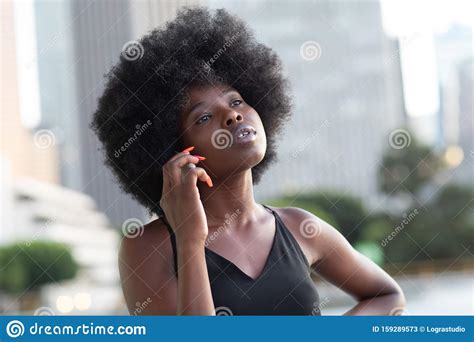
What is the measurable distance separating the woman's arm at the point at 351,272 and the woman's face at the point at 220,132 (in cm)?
17

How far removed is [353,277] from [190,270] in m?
0.41

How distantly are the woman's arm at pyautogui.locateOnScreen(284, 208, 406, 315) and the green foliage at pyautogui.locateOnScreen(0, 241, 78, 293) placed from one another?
4184mm

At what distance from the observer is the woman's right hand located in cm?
115

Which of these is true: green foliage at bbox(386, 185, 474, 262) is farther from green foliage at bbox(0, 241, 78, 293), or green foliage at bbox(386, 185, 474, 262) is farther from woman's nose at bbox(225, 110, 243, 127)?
woman's nose at bbox(225, 110, 243, 127)

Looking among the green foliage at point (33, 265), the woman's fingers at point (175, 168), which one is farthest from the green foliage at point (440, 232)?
the woman's fingers at point (175, 168)

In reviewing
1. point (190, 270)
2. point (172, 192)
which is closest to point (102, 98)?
point (172, 192)

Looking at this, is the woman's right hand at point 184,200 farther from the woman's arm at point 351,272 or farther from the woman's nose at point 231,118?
the woman's arm at point 351,272

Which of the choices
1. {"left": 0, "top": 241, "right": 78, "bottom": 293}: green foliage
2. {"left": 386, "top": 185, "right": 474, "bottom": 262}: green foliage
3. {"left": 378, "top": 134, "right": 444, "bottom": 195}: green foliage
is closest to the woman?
{"left": 0, "top": 241, "right": 78, "bottom": 293}: green foliage

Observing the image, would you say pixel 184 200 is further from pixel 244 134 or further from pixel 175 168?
pixel 244 134

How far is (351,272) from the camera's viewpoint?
1354 millimetres

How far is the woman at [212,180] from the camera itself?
1.19 m

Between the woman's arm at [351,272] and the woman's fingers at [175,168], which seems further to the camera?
the woman's arm at [351,272]
